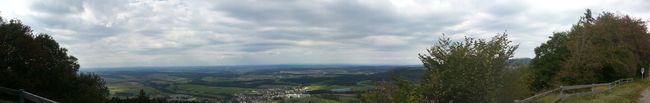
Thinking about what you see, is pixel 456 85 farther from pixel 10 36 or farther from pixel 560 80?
pixel 560 80

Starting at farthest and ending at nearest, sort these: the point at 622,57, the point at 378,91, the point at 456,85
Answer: the point at 622,57 → the point at 378,91 → the point at 456,85


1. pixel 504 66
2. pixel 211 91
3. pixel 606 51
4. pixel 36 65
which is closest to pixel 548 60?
pixel 606 51

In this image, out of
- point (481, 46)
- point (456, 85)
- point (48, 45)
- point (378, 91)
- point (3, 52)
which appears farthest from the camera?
point (48, 45)

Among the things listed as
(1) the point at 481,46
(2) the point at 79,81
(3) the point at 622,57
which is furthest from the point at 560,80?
(2) the point at 79,81

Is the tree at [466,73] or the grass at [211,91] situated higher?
the tree at [466,73]

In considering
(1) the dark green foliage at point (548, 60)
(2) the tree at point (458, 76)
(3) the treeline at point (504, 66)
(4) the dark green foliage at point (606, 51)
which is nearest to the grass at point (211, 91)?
(1) the dark green foliage at point (548, 60)

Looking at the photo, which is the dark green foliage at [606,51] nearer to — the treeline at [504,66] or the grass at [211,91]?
the treeline at [504,66]
